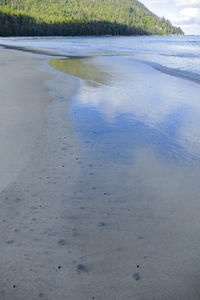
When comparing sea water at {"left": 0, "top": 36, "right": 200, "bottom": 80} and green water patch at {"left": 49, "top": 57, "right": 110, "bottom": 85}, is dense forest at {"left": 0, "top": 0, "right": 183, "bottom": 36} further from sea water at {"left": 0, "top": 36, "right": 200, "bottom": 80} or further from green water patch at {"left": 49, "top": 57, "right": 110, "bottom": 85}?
green water patch at {"left": 49, "top": 57, "right": 110, "bottom": 85}

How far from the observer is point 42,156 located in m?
3.41

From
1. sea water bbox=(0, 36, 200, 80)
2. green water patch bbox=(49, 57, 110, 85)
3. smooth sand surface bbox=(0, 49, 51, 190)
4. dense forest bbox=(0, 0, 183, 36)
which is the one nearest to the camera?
smooth sand surface bbox=(0, 49, 51, 190)

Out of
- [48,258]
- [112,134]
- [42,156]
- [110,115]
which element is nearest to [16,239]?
[48,258]

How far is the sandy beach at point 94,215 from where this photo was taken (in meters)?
1.68

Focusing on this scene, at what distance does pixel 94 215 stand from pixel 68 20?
136 m

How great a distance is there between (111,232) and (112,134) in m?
2.45

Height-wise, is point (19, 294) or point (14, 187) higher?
point (14, 187)

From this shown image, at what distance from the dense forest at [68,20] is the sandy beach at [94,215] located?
335ft

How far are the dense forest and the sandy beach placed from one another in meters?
102

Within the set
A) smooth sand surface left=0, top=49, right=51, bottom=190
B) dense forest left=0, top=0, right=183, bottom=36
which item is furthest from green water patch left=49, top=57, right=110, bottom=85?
dense forest left=0, top=0, right=183, bottom=36

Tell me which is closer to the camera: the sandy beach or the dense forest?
the sandy beach

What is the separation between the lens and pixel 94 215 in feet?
7.71

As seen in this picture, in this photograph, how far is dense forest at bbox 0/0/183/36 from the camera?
3932 inches

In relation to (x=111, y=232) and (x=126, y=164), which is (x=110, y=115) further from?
(x=111, y=232)
